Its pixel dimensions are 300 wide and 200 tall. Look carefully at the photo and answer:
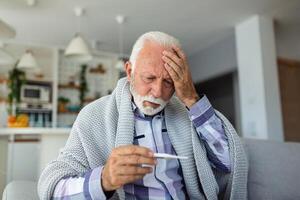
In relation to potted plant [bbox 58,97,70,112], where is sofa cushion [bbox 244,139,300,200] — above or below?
below

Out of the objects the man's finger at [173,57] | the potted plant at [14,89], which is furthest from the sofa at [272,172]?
the potted plant at [14,89]

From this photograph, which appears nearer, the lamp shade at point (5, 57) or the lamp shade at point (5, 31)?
the lamp shade at point (5, 31)

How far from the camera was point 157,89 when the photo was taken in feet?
3.03

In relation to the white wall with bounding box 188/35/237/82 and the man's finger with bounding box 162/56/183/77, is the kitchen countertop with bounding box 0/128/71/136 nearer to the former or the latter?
the man's finger with bounding box 162/56/183/77

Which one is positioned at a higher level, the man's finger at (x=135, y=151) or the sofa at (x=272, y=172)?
the man's finger at (x=135, y=151)

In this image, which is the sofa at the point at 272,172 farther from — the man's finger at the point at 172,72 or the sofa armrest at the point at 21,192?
the man's finger at the point at 172,72

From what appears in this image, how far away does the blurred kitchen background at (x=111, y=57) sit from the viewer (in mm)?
2871

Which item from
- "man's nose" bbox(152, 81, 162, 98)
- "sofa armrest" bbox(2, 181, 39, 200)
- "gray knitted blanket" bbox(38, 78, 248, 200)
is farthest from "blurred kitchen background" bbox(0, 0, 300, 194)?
"man's nose" bbox(152, 81, 162, 98)

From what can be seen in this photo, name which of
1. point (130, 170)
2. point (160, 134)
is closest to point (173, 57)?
point (160, 134)

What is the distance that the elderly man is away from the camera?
35.1 inches

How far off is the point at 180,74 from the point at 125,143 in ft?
0.92

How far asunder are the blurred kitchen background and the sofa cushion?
1.79 metres

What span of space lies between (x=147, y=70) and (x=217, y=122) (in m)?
0.30

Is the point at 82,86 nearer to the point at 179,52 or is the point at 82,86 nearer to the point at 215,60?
the point at 215,60
